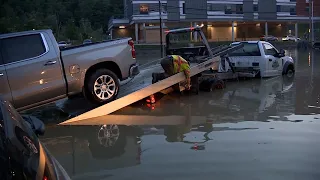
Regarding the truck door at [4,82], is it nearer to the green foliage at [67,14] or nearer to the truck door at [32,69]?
the truck door at [32,69]

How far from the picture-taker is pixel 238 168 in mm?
5473

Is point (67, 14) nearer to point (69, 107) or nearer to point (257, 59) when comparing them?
point (257, 59)

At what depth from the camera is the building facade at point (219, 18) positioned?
70.6m

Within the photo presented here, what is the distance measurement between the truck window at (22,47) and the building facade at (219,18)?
201ft

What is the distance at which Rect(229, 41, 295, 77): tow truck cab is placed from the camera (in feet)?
51.9

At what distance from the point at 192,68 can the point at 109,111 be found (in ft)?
11.5

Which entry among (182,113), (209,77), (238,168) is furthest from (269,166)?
(209,77)

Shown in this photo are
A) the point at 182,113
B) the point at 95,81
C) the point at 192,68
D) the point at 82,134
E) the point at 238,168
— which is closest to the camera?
the point at 238,168

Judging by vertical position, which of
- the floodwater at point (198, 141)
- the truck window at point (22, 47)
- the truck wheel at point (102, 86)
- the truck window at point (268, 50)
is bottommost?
the floodwater at point (198, 141)

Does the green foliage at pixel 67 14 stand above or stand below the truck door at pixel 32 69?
above

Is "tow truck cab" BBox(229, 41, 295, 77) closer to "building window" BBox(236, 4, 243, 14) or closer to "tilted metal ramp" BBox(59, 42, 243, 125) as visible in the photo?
"tilted metal ramp" BBox(59, 42, 243, 125)

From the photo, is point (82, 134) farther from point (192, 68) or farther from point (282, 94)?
point (282, 94)

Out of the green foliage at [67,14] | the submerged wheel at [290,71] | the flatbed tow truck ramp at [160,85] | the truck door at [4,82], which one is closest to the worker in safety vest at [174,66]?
the flatbed tow truck ramp at [160,85]

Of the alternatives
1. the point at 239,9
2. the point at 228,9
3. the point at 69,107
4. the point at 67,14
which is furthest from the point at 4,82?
the point at 67,14
